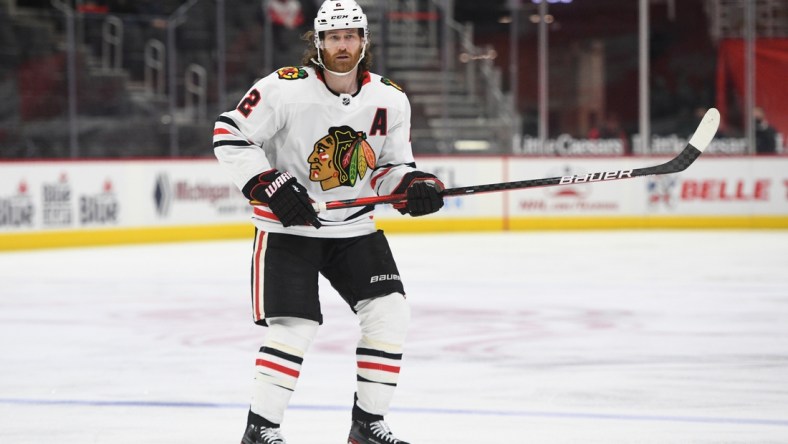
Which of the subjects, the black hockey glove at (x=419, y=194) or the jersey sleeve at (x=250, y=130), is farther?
the black hockey glove at (x=419, y=194)

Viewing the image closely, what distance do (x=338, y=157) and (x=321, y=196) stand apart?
11 centimetres

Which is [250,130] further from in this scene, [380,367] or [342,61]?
[380,367]

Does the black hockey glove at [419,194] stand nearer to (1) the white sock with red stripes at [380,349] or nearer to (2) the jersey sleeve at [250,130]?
(1) the white sock with red stripes at [380,349]

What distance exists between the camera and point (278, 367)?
126 inches

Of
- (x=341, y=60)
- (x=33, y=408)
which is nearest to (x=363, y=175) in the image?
(x=341, y=60)

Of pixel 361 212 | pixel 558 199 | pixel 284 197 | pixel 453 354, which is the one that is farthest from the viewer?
pixel 558 199

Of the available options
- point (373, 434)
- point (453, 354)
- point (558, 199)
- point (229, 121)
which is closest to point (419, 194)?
point (229, 121)

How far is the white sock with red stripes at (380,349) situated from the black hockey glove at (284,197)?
11.2 inches

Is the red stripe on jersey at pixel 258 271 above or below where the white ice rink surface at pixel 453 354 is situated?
above

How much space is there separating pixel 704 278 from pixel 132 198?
5314 millimetres

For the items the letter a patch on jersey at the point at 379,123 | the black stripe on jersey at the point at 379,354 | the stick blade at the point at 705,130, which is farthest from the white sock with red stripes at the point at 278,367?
the stick blade at the point at 705,130

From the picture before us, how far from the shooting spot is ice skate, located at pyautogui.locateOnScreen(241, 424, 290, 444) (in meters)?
3.22

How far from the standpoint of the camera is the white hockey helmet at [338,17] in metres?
3.25

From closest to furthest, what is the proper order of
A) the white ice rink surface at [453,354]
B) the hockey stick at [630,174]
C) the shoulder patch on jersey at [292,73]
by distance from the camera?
the shoulder patch on jersey at [292,73]
the hockey stick at [630,174]
the white ice rink surface at [453,354]
